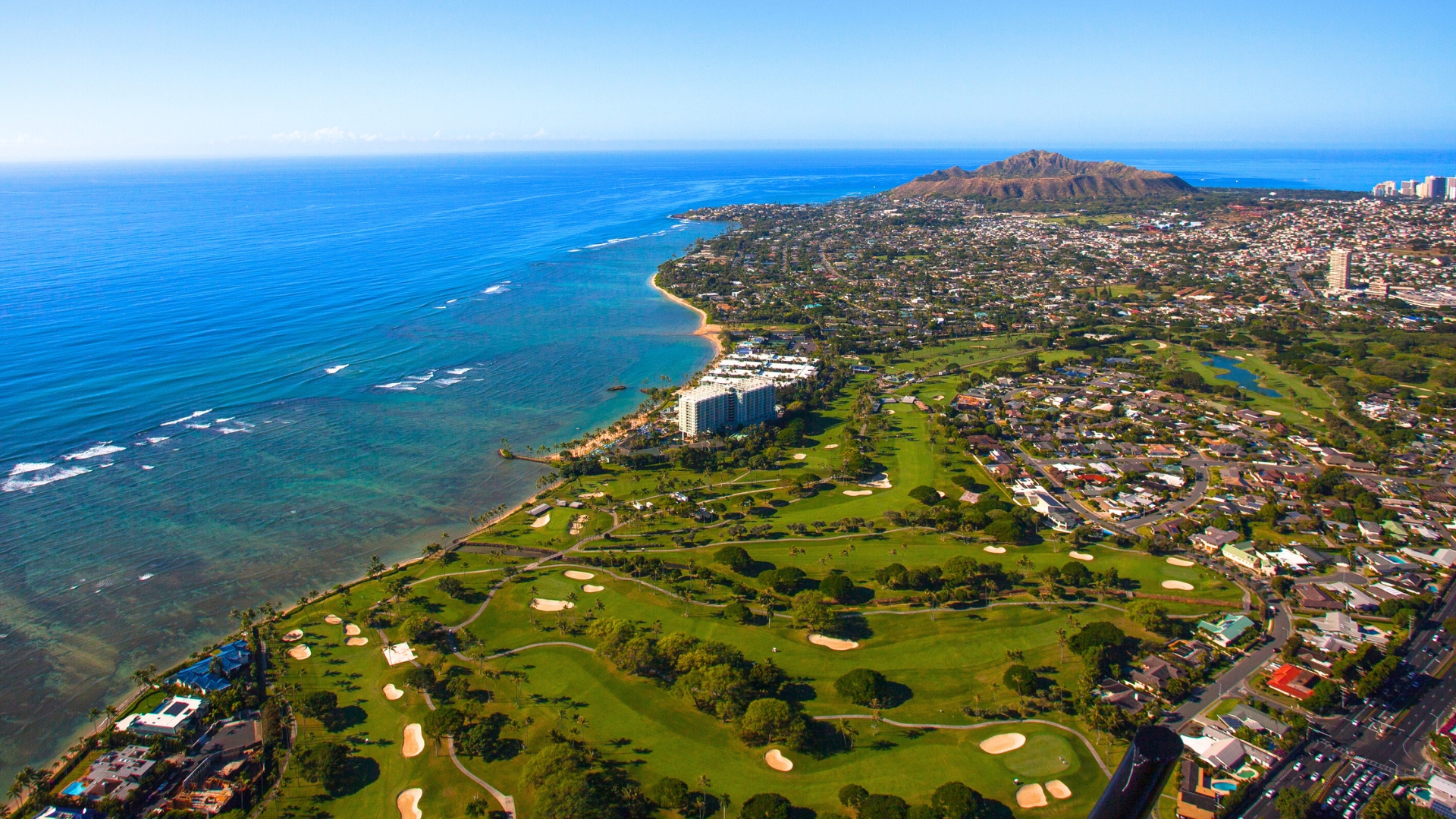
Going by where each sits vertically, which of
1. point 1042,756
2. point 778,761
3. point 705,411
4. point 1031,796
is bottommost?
point 778,761

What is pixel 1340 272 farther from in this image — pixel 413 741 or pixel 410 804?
pixel 410 804

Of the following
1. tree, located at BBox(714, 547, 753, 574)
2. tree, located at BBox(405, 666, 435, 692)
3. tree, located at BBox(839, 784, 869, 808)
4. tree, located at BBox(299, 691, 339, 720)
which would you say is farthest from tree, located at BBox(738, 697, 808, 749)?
tree, located at BBox(299, 691, 339, 720)

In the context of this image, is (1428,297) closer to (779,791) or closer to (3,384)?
(779,791)

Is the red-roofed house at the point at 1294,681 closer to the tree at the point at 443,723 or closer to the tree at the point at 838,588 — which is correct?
the tree at the point at 838,588

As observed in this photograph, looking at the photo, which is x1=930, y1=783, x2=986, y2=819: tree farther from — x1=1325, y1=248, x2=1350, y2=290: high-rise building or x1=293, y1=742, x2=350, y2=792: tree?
x1=1325, y1=248, x2=1350, y2=290: high-rise building

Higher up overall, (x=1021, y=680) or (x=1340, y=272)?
(x=1340, y=272)

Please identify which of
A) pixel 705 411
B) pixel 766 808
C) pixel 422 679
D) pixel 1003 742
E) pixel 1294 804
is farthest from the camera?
pixel 705 411

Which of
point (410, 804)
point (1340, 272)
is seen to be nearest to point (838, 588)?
point (410, 804)
